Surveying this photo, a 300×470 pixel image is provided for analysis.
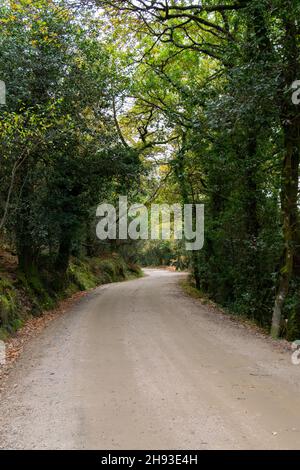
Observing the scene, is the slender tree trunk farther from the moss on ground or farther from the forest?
the moss on ground

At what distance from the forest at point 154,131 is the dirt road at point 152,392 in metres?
2.71

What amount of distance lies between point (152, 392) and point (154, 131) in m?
16.9

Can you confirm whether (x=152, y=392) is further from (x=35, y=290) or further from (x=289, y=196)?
(x=35, y=290)

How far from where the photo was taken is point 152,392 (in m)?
6.29

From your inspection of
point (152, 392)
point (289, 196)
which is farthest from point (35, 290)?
point (152, 392)

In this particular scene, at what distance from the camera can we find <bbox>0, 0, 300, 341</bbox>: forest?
32.3ft

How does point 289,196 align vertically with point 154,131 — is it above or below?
below

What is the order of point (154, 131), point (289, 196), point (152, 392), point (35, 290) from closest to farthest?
point (152, 392)
point (289, 196)
point (35, 290)
point (154, 131)

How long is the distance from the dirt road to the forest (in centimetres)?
271

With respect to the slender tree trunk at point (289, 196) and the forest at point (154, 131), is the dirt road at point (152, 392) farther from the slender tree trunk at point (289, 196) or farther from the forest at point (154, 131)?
the forest at point (154, 131)

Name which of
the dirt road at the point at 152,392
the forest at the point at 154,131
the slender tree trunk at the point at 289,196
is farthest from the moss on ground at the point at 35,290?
the slender tree trunk at the point at 289,196

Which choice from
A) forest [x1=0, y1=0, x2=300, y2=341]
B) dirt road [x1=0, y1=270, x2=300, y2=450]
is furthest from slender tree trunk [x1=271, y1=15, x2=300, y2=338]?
dirt road [x1=0, y1=270, x2=300, y2=450]

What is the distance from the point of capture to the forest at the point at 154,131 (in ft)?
32.3
